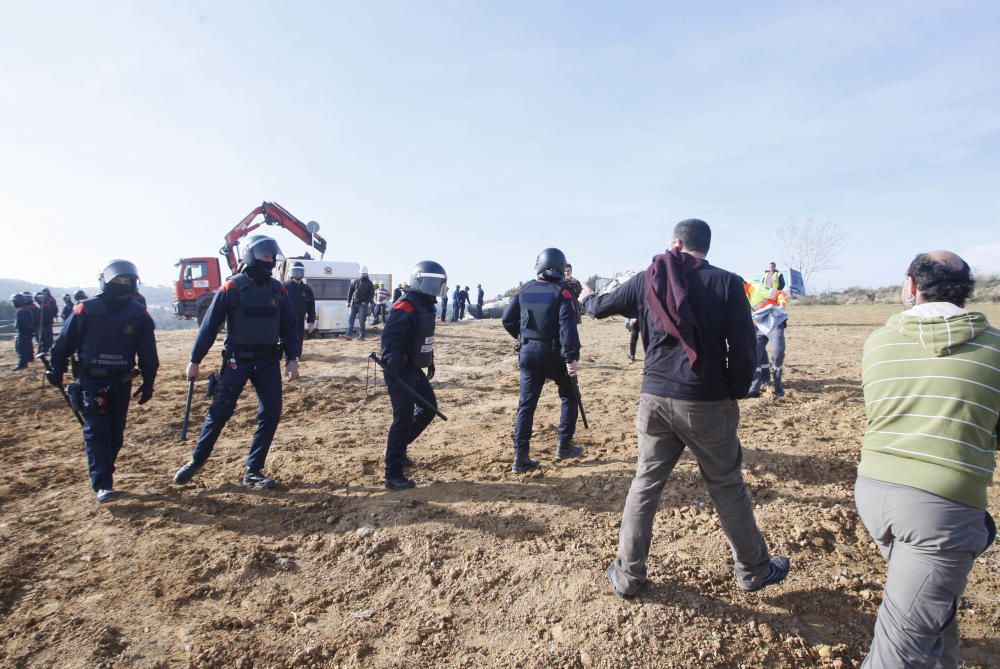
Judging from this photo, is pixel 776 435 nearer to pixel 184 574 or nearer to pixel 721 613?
pixel 721 613

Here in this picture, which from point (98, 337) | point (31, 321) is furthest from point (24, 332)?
point (98, 337)

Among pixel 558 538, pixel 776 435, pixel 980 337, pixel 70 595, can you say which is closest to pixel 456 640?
pixel 558 538

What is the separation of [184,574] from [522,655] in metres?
2.11

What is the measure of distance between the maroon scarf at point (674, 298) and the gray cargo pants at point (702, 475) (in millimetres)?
262

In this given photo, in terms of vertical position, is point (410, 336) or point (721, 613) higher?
point (410, 336)

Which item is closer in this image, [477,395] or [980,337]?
[980,337]

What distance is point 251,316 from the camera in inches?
170

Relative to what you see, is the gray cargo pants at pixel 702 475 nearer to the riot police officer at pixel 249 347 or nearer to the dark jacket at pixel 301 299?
the riot police officer at pixel 249 347

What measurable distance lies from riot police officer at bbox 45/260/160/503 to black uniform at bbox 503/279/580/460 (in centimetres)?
323

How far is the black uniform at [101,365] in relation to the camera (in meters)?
4.15

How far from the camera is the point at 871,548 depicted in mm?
3332

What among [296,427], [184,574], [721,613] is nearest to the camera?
[721,613]

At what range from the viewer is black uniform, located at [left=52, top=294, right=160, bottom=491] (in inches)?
163

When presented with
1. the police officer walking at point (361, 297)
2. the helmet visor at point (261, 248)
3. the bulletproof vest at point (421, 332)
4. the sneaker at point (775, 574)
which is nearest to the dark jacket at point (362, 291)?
the police officer walking at point (361, 297)
